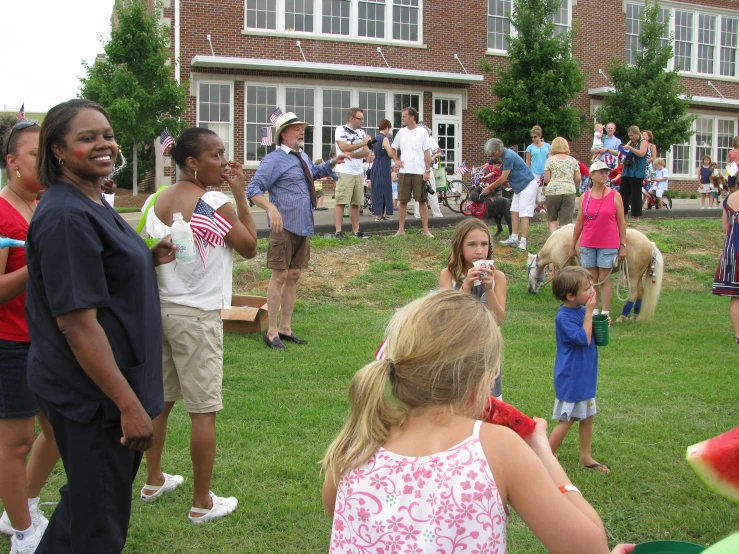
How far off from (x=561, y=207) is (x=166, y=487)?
943 cm

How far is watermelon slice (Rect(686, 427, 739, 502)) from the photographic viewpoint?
45.9 inches

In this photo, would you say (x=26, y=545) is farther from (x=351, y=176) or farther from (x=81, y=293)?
(x=351, y=176)

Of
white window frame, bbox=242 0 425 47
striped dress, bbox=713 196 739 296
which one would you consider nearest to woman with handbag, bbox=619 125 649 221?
striped dress, bbox=713 196 739 296

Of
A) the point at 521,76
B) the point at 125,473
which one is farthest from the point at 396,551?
the point at 521,76

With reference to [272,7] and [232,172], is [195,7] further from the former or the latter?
[232,172]

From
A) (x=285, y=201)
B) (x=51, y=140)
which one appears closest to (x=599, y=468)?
(x=51, y=140)

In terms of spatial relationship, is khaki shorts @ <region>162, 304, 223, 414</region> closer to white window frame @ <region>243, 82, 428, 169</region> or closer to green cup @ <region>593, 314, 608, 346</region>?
green cup @ <region>593, 314, 608, 346</region>

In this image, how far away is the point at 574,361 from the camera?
4.57 m

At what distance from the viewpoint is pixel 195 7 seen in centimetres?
2180

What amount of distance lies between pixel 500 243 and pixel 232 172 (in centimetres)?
916

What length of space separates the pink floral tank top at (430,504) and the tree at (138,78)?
20128mm

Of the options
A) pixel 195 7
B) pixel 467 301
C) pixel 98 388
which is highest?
pixel 195 7

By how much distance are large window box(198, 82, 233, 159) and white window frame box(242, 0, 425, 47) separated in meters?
1.92

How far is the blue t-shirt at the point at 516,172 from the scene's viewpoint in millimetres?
12281
